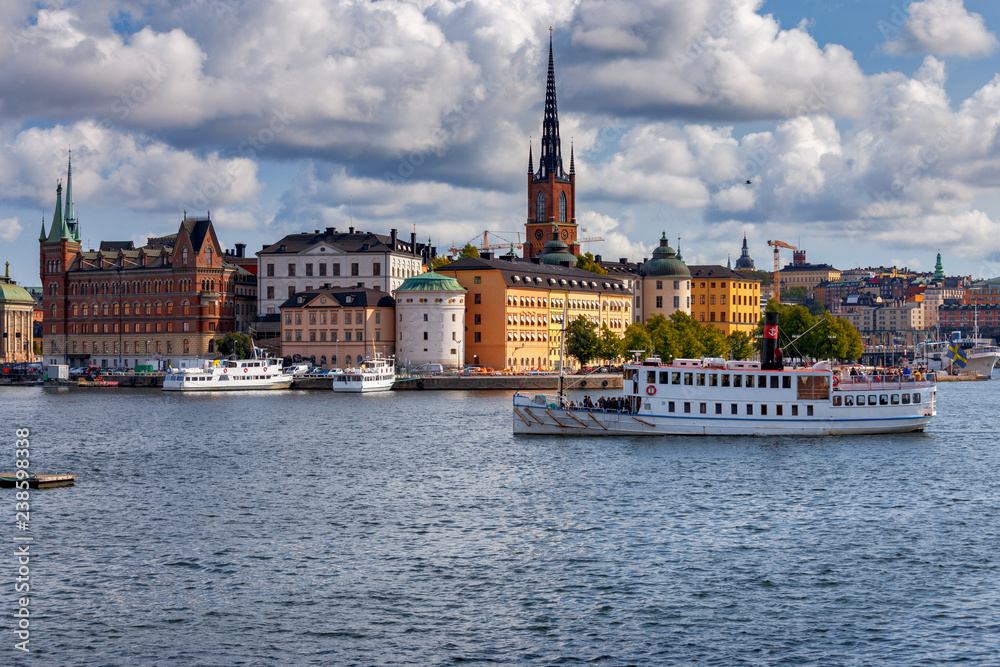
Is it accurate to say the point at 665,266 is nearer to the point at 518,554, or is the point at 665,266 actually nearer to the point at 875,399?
the point at 875,399

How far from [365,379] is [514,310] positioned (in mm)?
27023

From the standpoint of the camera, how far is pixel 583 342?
5340 inches

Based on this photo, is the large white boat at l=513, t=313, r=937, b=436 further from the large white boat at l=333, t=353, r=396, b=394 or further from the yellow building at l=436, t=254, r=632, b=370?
the yellow building at l=436, t=254, r=632, b=370

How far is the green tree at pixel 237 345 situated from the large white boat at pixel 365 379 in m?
24.5

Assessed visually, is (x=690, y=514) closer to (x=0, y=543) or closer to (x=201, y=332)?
(x=0, y=543)

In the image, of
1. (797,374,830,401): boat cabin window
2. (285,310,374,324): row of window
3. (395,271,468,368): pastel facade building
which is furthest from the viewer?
(285,310,374,324): row of window

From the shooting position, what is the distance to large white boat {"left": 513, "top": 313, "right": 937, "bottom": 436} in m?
65.9

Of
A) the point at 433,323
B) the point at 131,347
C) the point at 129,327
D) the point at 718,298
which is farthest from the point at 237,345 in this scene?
the point at 718,298

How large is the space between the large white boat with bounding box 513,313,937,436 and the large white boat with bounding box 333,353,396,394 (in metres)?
54.3

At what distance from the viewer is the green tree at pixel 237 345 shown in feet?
483

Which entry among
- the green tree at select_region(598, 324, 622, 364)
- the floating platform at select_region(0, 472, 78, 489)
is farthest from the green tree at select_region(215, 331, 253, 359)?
the floating platform at select_region(0, 472, 78, 489)

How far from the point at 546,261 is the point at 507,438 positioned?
109 meters

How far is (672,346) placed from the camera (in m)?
132

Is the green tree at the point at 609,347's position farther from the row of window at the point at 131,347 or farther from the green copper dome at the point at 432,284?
the row of window at the point at 131,347
